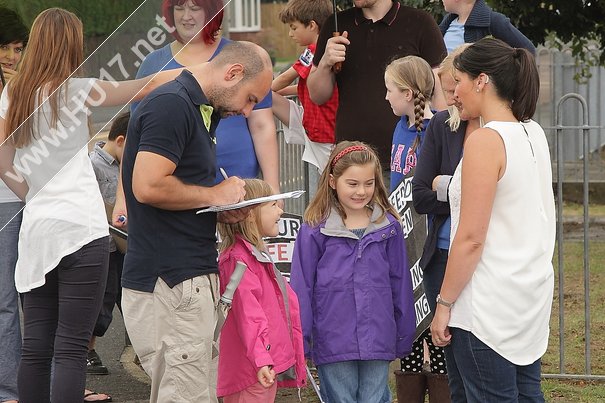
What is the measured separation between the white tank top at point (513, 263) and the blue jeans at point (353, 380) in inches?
46.8

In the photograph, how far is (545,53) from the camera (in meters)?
18.2

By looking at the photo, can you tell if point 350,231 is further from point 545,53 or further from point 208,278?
point 545,53

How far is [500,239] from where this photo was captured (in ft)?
12.6

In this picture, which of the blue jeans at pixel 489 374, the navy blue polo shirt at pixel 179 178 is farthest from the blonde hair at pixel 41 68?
the blue jeans at pixel 489 374

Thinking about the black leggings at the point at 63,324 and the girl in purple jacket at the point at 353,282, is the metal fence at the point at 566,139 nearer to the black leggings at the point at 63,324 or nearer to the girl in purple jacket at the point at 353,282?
the girl in purple jacket at the point at 353,282

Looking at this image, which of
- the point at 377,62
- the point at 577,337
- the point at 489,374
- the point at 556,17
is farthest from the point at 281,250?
the point at 556,17

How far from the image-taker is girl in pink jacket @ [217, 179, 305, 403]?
A: 14.8ft

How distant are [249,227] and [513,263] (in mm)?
1211

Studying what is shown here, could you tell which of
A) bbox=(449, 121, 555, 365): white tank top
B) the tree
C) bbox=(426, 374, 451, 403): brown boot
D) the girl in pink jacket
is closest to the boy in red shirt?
bbox=(426, 374, 451, 403): brown boot

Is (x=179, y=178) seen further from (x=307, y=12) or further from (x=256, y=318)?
(x=307, y=12)

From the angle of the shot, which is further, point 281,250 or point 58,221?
point 281,250

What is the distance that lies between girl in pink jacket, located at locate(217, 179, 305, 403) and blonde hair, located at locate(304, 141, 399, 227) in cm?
35

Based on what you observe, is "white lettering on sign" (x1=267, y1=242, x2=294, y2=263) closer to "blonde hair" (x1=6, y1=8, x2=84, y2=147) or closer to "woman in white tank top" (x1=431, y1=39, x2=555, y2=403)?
"blonde hair" (x1=6, y1=8, x2=84, y2=147)

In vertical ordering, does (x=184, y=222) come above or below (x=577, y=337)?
above
